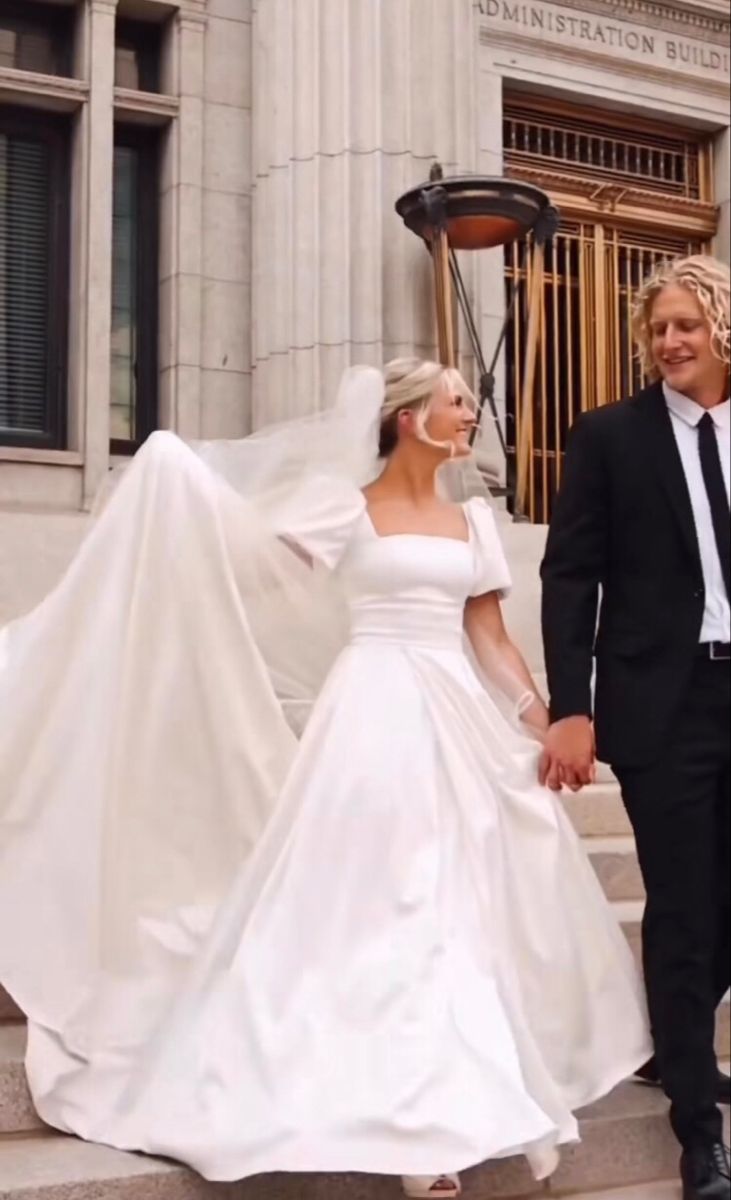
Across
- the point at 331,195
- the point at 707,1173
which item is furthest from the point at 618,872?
the point at 331,195

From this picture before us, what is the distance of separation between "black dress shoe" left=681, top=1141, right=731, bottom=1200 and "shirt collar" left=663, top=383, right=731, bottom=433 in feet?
A: 4.83

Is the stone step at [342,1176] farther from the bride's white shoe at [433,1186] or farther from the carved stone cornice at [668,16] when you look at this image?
the carved stone cornice at [668,16]

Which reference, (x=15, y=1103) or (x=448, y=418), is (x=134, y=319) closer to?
(x=448, y=418)

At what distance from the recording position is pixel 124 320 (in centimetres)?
694

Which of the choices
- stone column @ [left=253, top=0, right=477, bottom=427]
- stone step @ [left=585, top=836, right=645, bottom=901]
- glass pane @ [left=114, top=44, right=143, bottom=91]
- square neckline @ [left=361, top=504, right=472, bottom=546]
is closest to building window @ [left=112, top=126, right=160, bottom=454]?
glass pane @ [left=114, top=44, right=143, bottom=91]

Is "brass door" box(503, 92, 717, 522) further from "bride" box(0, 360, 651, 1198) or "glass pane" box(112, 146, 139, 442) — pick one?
"bride" box(0, 360, 651, 1198)

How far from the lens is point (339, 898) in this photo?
3156 millimetres

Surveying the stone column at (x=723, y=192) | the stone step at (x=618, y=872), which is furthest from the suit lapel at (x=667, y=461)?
the stone column at (x=723, y=192)

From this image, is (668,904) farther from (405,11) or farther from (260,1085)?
(405,11)

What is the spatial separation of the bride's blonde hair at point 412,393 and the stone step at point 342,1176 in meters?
1.59

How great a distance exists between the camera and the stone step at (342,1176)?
114 inches

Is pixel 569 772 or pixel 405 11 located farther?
pixel 405 11

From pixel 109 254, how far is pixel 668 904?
4.43 m

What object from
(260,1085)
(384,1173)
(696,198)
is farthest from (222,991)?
(696,198)
